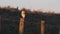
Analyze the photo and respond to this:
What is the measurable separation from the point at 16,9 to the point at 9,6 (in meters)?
1.09

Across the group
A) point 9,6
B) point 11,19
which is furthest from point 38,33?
point 9,6

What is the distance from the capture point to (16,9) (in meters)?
14.2

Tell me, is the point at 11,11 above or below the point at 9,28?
above

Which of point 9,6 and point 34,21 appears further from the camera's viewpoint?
point 9,6

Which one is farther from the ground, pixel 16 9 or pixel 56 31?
pixel 16 9

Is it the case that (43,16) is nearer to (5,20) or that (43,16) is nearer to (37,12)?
(37,12)

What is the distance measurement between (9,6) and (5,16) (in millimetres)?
2599

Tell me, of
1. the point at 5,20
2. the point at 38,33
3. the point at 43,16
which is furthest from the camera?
the point at 43,16

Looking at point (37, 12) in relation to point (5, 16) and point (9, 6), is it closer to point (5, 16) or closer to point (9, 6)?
point (9, 6)

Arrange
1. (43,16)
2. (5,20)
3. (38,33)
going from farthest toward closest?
(43,16), (38,33), (5,20)

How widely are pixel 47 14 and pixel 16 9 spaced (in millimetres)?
2542

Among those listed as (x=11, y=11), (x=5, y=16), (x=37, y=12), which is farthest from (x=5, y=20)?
(x=37, y=12)

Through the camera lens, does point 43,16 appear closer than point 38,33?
No

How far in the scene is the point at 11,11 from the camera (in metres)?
13.7
